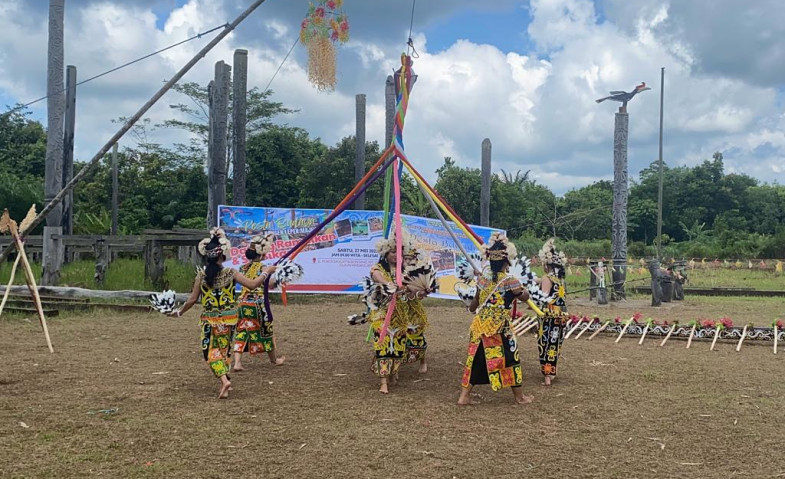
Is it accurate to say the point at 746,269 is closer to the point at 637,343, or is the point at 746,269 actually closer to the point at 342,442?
the point at 637,343

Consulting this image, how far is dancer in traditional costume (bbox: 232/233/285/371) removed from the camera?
7.17 metres

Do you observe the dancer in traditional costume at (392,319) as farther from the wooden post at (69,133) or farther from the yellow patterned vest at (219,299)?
the wooden post at (69,133)

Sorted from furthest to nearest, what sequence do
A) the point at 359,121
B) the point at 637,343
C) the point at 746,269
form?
the point at 746,269
the point at 359,121
the point at 637,343

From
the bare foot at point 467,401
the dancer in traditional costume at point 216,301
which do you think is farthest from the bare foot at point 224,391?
the bare foot at point 467,401

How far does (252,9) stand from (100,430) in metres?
4.67

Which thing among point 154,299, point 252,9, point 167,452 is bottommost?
point 167,452

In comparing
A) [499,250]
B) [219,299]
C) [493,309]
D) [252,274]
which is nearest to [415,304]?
[493,309]

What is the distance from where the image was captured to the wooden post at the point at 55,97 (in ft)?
36.5

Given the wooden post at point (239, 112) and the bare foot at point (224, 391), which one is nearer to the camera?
the bare foot at point (224, 391)

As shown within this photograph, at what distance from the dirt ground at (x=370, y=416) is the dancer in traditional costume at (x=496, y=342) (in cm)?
24

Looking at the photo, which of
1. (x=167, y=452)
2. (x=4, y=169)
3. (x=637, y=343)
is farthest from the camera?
(x=4, y=169)

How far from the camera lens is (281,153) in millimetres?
26812

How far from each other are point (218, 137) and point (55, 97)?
292 cm

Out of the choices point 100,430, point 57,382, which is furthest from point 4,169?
point 100,430
